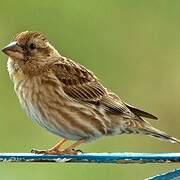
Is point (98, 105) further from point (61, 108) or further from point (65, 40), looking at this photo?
point (65, 40)

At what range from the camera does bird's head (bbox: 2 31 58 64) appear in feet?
23.4

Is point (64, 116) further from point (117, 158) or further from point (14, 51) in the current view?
point (117, 158)

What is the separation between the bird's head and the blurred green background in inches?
56.2

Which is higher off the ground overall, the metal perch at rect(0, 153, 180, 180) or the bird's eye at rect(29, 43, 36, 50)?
the bird's eye at rect(29, 43, 36, 50)

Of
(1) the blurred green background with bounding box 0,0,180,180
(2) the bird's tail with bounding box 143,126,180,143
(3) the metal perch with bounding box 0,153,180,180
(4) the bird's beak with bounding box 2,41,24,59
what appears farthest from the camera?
(1) the blurred green background with bounding box 0,0,180,180

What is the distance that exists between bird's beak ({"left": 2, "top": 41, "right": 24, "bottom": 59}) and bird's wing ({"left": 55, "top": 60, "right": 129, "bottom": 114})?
13.2 inches

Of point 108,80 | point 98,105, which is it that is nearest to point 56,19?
point 108,80

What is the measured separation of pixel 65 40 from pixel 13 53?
3.34 metres

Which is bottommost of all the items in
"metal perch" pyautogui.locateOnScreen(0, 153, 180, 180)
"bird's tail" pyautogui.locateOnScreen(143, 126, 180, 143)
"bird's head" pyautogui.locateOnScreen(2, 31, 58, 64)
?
"metal perch" pyautogui.locateOnScreen(0, 153, 180, 180)

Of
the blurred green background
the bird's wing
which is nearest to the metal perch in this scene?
the bird's wing

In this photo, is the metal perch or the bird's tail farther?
the bird's tail

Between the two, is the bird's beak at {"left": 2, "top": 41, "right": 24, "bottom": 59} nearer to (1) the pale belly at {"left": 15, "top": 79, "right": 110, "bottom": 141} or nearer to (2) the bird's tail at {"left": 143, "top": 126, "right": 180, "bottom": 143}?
(1) the pale belly at {"left": 15, "top": 79, "right": 110, "bottom": 141}

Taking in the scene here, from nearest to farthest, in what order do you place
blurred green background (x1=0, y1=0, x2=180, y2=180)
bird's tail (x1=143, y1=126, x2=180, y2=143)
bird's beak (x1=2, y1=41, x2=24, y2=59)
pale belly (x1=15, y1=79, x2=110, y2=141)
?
bird's beak (x1=2, y1=41, x2=24, y2=59) → pale belly (x1=15, y1=79, x2=110, y2=141) → bird's tail (x1=143, y1=126, x2=180, y2=143) → blurred green background (x1=0, y1=0, x2=180, y2=180)

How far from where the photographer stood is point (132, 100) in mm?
9797
